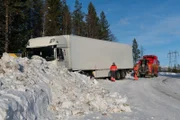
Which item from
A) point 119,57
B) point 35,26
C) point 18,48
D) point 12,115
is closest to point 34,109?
point 12,115

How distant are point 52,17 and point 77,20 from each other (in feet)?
40.8

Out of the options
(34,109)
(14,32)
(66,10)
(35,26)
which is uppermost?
(66,10)

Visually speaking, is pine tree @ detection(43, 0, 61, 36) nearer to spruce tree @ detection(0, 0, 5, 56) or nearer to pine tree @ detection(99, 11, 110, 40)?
spruce tree @ detection(0, 0, 5, 56)

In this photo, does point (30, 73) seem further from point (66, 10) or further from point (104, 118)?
point (66, 10)

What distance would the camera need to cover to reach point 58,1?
181ft

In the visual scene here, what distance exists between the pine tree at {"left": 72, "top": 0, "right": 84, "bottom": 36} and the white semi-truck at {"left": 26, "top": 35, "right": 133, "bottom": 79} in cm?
3424

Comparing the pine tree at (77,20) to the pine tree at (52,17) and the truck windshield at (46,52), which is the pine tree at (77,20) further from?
the truck windshield at (46,52)

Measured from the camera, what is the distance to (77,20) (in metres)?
63.5

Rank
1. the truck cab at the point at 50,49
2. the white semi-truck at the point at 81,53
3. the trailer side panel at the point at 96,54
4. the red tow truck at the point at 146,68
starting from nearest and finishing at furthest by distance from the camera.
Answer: the truck cab at the point at 50,49 < the white semi-truck at the point at 81,53 < the trailer side panel at the point at 96,54 < the red tow truck at the point at 146,68

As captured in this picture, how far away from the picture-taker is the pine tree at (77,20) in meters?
63.4

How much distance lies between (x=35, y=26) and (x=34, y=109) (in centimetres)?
4130

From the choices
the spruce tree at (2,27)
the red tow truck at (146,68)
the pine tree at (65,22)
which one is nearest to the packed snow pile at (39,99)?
the spruce tree at (2,27)

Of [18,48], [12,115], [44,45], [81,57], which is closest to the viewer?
[12,115]

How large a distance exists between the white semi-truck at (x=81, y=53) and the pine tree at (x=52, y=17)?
2084 centimetres
